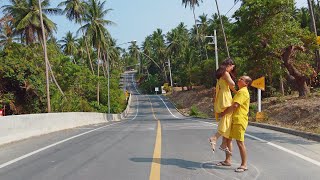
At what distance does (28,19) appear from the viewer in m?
47.6

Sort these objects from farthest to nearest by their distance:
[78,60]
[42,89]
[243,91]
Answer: [78,60]
[42,89]
[243,91]

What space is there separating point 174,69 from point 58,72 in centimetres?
6354

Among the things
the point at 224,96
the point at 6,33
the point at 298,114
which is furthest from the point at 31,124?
the point at 6,33

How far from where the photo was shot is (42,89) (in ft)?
128

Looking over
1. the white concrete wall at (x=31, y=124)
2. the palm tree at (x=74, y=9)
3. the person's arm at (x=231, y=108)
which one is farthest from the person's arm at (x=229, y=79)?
the palm tree at (x=74, y=9)

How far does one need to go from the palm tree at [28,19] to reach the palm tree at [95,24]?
11.1 metres

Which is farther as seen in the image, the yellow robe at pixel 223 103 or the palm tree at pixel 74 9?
the palm tree at pixel 74 9

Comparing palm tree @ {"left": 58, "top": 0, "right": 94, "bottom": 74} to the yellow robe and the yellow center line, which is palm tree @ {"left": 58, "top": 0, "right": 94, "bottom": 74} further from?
the yellow robe

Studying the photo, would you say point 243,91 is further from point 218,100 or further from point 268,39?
point 268,39

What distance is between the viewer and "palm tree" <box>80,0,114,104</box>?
6184cm

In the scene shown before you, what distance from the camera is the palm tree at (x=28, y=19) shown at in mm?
48112

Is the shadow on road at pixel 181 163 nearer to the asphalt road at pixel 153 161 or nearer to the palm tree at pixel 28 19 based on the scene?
the asphalt road at pixel 153 161

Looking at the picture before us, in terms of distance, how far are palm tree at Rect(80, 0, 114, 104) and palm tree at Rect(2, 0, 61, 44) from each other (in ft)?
36.3

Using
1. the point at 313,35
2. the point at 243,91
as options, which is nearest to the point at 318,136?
the point at 243,91
